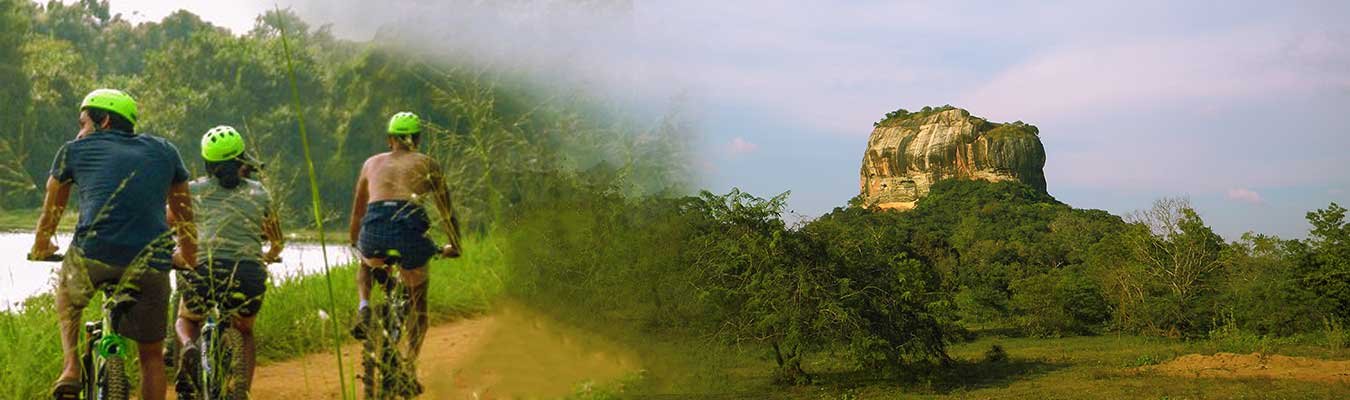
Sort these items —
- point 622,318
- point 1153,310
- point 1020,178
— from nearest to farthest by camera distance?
point 622,318
point 1153,310
point 1020,178

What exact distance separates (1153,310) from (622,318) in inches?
1433

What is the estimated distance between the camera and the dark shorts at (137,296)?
10.7 ft

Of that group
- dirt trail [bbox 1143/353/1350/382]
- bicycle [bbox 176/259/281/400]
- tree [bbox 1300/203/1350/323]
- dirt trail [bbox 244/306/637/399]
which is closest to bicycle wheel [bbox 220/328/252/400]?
bicycle [bbox 176/259/281/400]

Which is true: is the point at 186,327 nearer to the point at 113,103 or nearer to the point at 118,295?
the point at 118,295

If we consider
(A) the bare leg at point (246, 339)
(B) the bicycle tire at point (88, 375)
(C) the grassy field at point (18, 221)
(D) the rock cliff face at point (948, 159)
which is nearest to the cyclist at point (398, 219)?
(A) the bare leg at point (246, 339)

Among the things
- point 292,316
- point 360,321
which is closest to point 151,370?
point 360,321

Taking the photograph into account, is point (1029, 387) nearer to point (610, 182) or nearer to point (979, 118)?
point (610, 182)

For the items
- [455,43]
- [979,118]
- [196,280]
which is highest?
[979,118]

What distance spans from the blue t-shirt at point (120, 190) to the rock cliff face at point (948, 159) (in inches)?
3830

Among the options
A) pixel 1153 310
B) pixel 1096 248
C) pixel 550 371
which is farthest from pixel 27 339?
pixel 1096 248

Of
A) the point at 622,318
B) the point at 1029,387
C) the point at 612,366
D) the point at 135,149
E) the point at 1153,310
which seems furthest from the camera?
the point at 1153,310

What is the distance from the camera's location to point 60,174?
3.40 meters

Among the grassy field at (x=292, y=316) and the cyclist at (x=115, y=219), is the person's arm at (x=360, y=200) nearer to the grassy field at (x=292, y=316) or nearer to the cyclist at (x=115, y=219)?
the grassy field at (x=292, y=316)

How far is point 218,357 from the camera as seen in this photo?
371 cm
